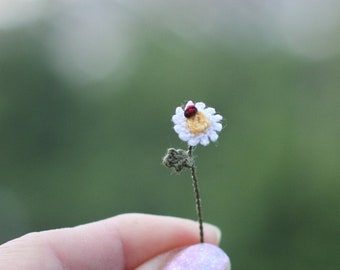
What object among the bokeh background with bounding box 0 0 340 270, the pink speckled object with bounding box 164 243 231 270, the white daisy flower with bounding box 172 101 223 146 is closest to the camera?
the white daisy flower with bounding box 172 101 223 146

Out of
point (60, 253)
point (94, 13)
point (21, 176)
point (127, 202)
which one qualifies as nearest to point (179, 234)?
point (60, 253)

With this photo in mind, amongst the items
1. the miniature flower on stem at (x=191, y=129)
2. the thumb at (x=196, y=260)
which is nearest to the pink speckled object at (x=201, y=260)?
the thumb at (x=196, y=260)

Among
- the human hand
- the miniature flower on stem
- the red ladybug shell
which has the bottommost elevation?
the human hand

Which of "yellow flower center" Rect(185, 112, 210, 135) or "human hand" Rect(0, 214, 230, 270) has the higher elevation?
"yellow flower center" Rect(185, 112, 210, 135)

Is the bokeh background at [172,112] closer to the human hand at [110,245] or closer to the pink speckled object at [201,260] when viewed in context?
the human hand at [110,245]

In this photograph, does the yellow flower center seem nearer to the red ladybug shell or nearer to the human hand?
the red ladybug shell

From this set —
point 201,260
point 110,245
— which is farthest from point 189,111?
point 110,245

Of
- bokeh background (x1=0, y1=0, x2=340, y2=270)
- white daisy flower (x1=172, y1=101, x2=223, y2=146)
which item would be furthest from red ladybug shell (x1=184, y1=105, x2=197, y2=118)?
bokeh background (x1=0, y1=0, x2=340, y2=270)
